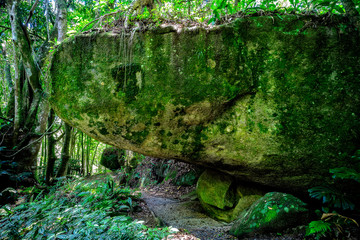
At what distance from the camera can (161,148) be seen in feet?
13.3

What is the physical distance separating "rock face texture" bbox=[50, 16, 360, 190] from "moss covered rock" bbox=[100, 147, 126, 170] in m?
A: 7.75

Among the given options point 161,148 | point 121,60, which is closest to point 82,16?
point 121,60

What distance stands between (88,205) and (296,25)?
5103 millimetres

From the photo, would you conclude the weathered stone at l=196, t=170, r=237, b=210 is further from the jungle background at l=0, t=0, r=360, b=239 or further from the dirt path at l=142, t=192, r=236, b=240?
the jungle background at l=0, t=0, r=360, b=239

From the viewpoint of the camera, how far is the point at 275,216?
327cm

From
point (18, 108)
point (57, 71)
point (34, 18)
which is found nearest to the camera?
point (57, 71)

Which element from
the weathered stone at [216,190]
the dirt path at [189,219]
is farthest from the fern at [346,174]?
the weathered stone at [216,190]

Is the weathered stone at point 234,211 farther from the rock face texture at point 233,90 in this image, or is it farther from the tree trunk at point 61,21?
the tree trunk at point 61,21

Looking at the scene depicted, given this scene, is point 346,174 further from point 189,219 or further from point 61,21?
point 61,21

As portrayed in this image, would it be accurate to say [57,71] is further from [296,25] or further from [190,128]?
[296,25]

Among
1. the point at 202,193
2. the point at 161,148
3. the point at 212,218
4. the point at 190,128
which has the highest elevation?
the point at 190,128

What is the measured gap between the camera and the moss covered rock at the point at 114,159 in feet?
37.4

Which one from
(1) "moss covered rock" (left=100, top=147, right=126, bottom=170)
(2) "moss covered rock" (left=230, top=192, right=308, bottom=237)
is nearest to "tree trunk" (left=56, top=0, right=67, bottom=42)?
(1) "moss covered rock" (left=100, top=147, right=126, bottom=170)

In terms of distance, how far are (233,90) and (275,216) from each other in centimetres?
220
